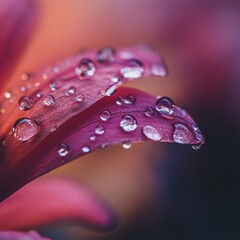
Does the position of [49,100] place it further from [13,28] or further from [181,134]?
[13,28]

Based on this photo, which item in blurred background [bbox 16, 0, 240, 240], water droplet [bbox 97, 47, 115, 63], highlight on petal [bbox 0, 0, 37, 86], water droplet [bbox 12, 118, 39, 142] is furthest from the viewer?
blurred background [bbox 16, 0, 240, 240]

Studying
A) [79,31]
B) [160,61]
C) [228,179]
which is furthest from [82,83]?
[79,31]

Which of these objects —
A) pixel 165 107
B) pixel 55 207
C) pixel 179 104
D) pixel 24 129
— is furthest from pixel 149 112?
pixel 179 104

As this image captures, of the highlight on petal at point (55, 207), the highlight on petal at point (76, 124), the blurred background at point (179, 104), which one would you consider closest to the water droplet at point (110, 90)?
the highlight on petal at point (76, 124)

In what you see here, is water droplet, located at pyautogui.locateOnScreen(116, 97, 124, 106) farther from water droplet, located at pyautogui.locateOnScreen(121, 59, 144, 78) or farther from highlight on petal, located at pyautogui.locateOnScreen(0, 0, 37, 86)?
highlight on petal, located at pyautogui.locateOnScreen(0, 0, 37, 86)

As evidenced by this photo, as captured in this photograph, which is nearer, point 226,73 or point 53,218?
point 53,218

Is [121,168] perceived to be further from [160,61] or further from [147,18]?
[160,61]

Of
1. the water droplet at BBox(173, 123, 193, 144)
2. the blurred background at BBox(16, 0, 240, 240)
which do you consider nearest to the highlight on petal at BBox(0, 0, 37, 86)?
the blurred background at BBox(16, 0, 240, 240)
